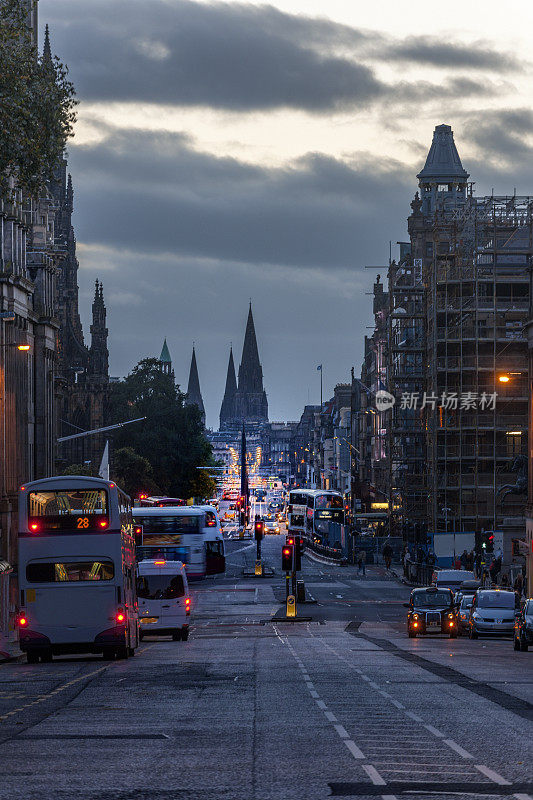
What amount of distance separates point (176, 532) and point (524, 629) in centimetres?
3897

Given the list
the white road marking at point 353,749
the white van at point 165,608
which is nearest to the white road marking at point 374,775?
the white road marking at point 353,749

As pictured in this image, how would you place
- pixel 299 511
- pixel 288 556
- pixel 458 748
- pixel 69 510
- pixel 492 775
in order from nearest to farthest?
pixel 492 775
pixel 458 748
pixel 69 510
pixel 288 556
pixel 299 511

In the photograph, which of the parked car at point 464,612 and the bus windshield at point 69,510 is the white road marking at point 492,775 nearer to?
the bus windshield at point 69,510

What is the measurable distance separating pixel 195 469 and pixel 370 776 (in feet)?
396

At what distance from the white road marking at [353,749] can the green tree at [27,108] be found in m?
16.9

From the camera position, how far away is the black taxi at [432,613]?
42722 mm

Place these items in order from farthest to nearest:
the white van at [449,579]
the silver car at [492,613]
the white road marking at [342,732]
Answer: the white van at [449,579] → the silver car at [492,613] → the white road marking at [342,732]

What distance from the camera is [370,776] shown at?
12.9 m

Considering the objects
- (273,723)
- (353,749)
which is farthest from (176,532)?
(353,749)

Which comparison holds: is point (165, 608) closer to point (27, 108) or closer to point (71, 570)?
point (71, 570)

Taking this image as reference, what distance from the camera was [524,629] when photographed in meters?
36.4

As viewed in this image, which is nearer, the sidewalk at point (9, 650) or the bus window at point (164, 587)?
the sidewalk at point (9, 650)

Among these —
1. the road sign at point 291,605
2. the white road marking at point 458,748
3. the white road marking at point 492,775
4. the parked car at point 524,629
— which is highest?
the white road marking at point 492,775

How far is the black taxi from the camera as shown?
4272 centimetres
